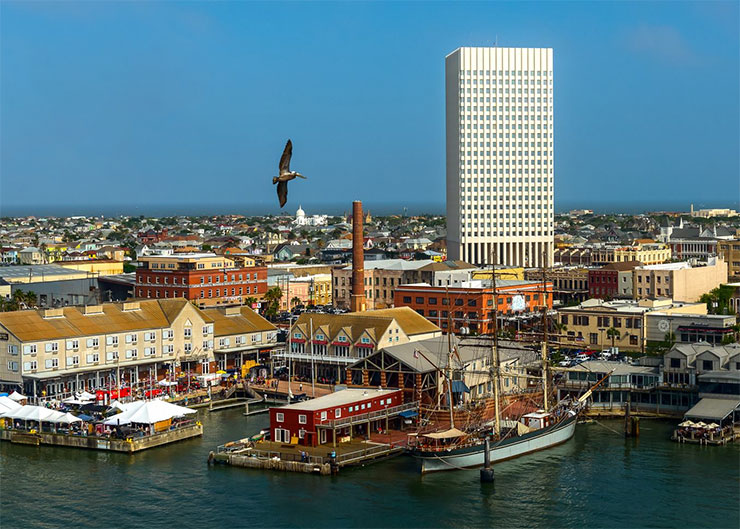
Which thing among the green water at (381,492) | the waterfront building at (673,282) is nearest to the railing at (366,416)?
the green water at (381,492)

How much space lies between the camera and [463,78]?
101 m

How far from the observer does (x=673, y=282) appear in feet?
258

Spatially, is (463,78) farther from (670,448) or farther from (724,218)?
(724,218)

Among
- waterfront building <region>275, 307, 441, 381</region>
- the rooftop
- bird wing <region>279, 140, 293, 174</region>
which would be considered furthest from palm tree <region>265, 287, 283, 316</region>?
bird wing <region>279, 140, 293, 174</region>

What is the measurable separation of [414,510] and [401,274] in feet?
146

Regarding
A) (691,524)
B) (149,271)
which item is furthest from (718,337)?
(149,271)

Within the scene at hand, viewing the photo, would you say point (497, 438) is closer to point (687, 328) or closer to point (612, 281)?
point (687, 328)

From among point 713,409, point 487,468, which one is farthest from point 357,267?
point 487,468

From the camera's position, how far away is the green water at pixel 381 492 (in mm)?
35625

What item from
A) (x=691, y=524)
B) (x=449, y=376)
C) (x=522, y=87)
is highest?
(x=522, y=87)

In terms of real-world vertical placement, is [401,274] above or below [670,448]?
→ above

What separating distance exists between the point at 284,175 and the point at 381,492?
66.3 feet

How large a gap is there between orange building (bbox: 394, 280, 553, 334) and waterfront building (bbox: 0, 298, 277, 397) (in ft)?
38.7

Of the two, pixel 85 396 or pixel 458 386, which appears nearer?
pixel 458 386
